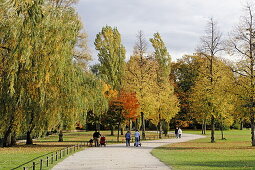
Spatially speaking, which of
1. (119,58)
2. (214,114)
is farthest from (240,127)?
(214,114)

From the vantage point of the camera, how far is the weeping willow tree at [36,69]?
18766 millimetres

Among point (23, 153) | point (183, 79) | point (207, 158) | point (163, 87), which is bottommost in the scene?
point (23, 153)

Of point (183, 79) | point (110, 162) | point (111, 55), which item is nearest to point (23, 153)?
point (110, 162)

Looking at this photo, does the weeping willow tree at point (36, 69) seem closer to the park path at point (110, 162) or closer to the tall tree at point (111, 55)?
the park path at point (110, 162)

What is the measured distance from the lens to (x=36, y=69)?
69.7 feet

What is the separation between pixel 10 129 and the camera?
26344 mm

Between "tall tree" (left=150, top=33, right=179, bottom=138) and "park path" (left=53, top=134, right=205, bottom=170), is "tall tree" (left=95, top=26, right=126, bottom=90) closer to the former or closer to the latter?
"tall tree" (left=150, top=33, right=179, bottom=138)

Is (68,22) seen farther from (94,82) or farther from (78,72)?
(94,82)

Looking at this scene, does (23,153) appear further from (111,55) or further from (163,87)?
(111,55)

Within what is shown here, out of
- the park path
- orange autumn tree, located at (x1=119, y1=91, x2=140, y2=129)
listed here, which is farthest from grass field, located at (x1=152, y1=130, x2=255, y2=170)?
orange autumn tree, located at (x1=119, y1=91, x2=140, y2=129)

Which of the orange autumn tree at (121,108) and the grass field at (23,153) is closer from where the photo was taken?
the grass field at (23,153)

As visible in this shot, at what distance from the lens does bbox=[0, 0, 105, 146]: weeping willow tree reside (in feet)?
61.6

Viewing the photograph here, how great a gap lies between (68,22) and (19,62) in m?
6.53

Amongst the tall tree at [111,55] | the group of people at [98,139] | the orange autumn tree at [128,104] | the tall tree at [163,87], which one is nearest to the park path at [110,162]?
the group of people at [98,139]
